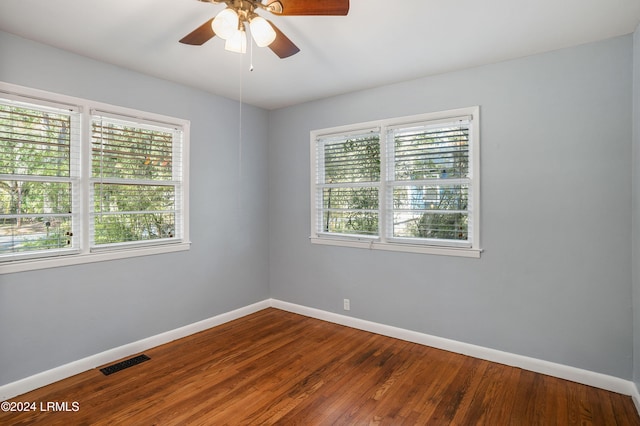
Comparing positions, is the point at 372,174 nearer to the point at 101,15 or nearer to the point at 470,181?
the point at 470,181

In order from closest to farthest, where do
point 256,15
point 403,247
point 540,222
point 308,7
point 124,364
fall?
point 308,7 < point 256,15 < point 540,222 < point 124,364 < point 403,247

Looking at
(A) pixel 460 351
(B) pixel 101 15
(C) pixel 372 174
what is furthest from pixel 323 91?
(A) pixel 460 351

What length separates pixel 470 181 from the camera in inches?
123

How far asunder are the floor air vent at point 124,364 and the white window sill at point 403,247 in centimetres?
208

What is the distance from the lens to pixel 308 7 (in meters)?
1.78

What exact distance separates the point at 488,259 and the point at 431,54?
1785 millimetres

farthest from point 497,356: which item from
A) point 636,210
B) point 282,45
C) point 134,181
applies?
point 134,181

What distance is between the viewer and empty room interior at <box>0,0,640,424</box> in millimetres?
2328

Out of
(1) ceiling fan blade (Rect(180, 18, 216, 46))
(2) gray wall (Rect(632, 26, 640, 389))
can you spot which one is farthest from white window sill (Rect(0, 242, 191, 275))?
(2) gray wall (Rect(632, 26, 640, 389))

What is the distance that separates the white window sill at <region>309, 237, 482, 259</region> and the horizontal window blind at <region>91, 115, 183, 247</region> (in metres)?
1.65

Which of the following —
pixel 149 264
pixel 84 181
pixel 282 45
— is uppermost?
pixel 282 45

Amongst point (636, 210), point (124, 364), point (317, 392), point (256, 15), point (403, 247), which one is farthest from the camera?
point (403, 247)

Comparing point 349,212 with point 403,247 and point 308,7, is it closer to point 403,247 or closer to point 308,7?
point 403,247

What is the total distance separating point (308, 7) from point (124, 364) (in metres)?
3.04
